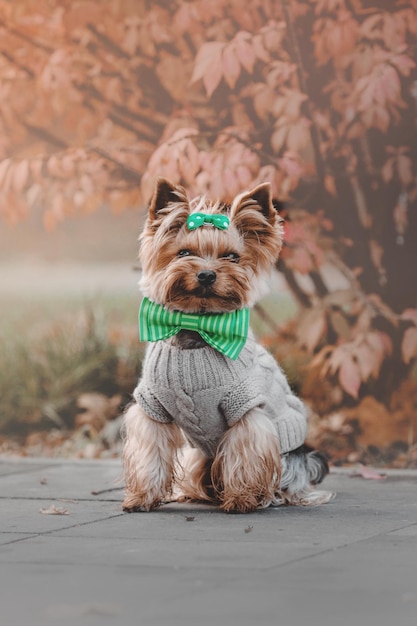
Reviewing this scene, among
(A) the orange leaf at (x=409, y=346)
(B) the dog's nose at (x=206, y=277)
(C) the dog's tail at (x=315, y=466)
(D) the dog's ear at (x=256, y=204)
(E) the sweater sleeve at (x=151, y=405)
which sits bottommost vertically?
(C) the dog's tail at (x=315, y=466)

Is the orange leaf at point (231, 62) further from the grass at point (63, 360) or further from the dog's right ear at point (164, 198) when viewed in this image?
the dog's right ear at point (164, 198)

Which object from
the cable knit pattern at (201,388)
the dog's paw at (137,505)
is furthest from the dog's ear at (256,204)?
the dog's paw at (137,505)

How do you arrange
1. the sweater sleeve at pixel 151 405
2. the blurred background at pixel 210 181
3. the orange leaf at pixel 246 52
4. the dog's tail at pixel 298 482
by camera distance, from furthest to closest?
the orange leaf at pixel 246 52 → the blurred background at pixel 210 181 → the dog's tail at pixel 298 482 → the sweater sleeve at pixel 151 405

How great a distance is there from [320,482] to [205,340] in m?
1.06

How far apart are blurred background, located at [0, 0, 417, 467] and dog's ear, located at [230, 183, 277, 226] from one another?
2.01 meters

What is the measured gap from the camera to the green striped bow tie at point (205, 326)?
4.89 m

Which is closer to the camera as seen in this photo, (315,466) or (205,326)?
(205,326)

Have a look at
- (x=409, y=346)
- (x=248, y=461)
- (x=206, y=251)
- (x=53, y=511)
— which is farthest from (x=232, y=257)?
(x=409, y=346)

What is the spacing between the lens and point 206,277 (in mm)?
4758

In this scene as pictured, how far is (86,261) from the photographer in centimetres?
764

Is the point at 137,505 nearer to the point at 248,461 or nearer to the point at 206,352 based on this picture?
the point at 248,461

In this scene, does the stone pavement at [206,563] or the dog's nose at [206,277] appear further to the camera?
the dog's nose at [206,277]

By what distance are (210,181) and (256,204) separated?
6.82 feet

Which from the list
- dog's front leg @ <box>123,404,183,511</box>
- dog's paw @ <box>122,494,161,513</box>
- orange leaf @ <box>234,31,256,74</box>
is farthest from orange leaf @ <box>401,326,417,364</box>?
dog's paw @ <box>122,494,161,513</box>
